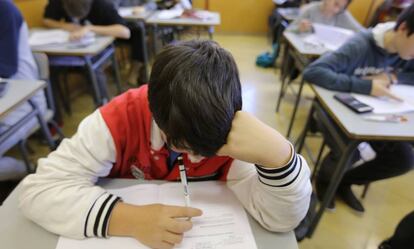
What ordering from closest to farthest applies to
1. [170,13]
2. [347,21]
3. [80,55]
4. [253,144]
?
[253,144] → [80,55] → [347,21] → [170,13]

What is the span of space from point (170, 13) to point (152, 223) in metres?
2.92

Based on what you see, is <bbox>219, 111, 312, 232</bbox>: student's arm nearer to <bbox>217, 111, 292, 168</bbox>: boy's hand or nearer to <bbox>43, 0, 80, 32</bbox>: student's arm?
<bbox>217, 111, 292, 168</bbox>: boy's hand

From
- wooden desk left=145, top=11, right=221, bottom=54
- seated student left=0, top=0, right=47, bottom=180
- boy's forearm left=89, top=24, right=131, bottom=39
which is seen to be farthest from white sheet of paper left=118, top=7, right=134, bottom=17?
seated student left=0, top=0, right=47, bottom=180

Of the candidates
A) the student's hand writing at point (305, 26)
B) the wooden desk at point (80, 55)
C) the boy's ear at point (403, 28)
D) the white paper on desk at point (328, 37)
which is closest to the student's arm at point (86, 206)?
the boy's ear at point (403, 28)

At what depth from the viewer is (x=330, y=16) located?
259cm

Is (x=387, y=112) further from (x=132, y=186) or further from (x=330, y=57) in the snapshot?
(x=132, y=186)

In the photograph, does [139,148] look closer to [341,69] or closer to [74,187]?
[74,187]

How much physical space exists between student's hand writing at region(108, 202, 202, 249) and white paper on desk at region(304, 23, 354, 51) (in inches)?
75.9

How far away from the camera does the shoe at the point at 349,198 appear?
1694 mm

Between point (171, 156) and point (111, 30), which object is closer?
point (171, 156)

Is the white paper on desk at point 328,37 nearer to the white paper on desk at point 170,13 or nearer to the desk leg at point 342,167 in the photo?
the desk leg at point 342,167

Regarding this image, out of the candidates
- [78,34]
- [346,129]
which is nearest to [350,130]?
[346,129]

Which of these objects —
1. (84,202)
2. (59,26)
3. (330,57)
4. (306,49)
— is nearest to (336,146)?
(330,57)

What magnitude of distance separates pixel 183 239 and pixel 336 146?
42.8 inches
